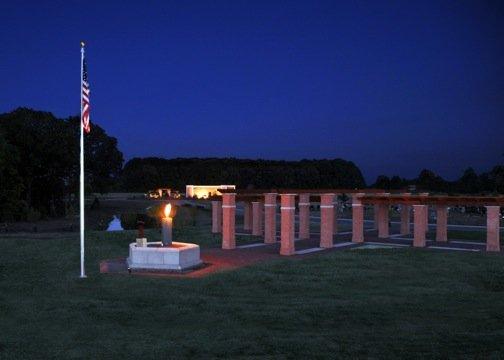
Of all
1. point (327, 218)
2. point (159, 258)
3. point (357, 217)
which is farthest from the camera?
point (357, 217)

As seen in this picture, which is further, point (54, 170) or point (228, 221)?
point (54, 170)

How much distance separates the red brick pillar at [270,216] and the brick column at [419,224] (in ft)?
19.8

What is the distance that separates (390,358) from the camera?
8.64 m

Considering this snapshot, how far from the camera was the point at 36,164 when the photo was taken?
52.8 m

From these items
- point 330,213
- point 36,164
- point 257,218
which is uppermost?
point 36,164

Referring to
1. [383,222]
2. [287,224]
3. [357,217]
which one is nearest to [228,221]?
[287,224]

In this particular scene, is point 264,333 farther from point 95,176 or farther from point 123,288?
point 95,176

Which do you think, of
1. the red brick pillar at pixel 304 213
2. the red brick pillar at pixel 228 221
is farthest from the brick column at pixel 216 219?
the red brick pillar at pixel 228 221

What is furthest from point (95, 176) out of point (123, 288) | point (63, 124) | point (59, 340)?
point (59, 340)

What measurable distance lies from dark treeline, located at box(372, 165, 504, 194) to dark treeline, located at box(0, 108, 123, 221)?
4546 cm

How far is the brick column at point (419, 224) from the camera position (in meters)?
25.0

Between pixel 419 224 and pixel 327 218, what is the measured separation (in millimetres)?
3972

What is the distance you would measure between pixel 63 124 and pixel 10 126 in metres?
5.49

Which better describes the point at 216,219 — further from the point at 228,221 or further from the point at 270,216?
the point at 228,221
